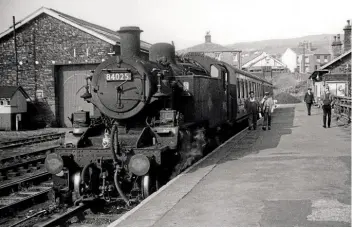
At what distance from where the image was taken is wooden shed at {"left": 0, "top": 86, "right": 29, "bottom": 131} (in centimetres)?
1981

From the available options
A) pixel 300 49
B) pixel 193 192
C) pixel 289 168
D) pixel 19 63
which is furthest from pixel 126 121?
pixel 300 49

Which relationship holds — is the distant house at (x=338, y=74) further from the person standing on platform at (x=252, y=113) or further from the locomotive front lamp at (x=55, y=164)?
the locomotive front lamp at (x=55, y=164)

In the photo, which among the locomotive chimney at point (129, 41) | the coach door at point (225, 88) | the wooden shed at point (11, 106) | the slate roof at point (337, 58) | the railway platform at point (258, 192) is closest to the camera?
the railway platform at point (258, 192)

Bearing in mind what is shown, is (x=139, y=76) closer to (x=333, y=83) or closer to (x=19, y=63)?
(x=19, y=63)

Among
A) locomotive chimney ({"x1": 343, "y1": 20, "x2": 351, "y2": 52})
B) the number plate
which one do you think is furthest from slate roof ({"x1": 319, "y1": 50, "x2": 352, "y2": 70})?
the number plate

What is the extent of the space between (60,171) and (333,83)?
26.1 metres

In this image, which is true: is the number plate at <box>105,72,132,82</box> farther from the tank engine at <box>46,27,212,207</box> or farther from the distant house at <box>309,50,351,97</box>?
the distant house at <box>309,50,351,97</box>

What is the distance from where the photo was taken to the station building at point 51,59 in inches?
829

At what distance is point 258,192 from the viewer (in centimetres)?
646

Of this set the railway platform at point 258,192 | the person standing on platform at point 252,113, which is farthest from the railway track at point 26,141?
the railway platform at point 258,192

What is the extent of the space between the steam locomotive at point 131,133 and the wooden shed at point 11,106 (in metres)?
12.4

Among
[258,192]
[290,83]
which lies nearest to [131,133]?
[258,192]

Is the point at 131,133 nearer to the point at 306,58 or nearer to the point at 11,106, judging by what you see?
the point at 11,106

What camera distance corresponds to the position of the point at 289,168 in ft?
27.3
